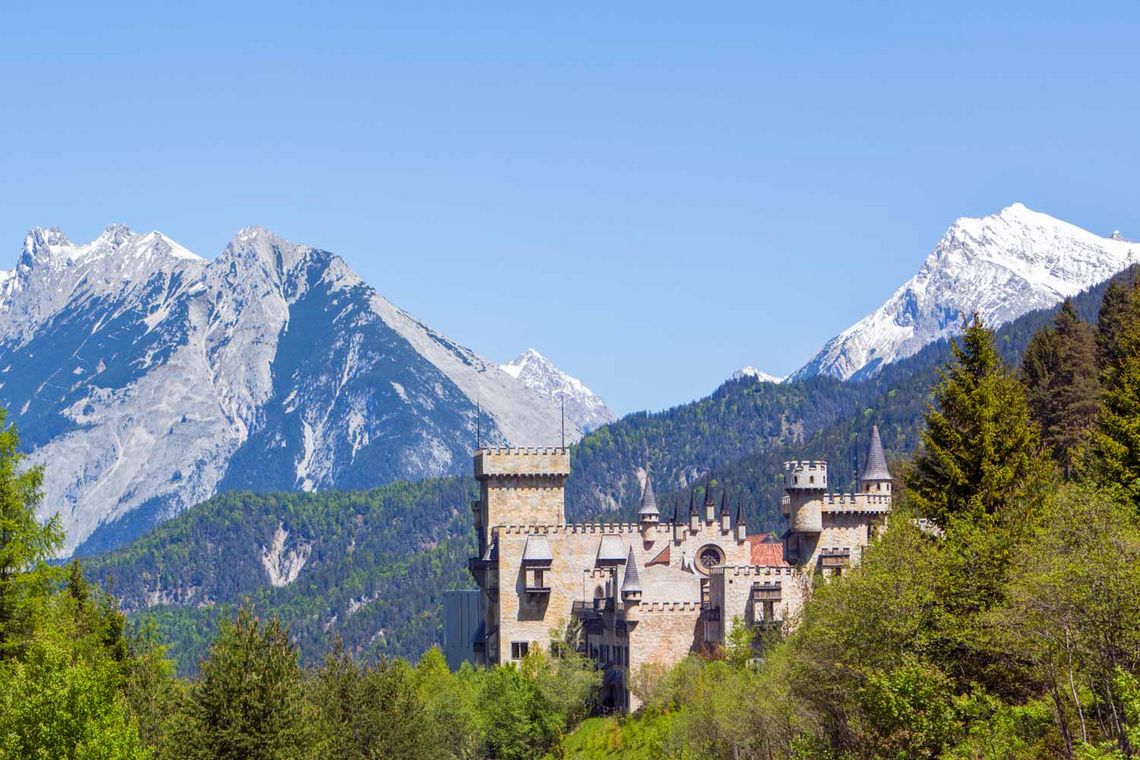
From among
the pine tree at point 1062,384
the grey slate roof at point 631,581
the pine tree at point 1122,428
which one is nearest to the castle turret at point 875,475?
the pine tree at point 1062,384

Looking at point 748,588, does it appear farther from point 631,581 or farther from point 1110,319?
point 1110,319

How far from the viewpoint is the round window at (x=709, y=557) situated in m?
135

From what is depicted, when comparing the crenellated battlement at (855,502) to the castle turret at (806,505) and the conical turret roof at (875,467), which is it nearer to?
the castle turret at (806,505)

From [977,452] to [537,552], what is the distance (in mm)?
59249

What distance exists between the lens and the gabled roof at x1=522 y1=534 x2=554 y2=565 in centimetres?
13538

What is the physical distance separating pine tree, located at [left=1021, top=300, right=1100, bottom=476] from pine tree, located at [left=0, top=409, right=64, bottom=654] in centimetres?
6029

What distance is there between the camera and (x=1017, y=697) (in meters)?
71.3

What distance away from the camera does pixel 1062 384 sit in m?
126

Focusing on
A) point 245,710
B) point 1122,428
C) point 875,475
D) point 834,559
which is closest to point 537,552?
point 834,559

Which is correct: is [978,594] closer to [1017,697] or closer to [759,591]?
[1017,697]

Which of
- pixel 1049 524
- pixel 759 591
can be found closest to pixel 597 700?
pixel 759 591

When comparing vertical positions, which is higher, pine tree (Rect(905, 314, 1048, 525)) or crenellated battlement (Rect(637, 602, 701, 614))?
pine tree (Rect(905, 314, 1048, 525))

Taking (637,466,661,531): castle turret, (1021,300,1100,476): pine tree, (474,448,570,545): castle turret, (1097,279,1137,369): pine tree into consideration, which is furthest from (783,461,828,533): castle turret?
(1097,279,1137,369): pine tree

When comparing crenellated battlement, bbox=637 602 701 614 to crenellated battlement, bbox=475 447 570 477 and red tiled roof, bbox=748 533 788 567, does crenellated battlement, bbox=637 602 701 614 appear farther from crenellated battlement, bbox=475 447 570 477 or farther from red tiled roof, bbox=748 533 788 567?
crenellated battlement, bbox=475 447 570 477
